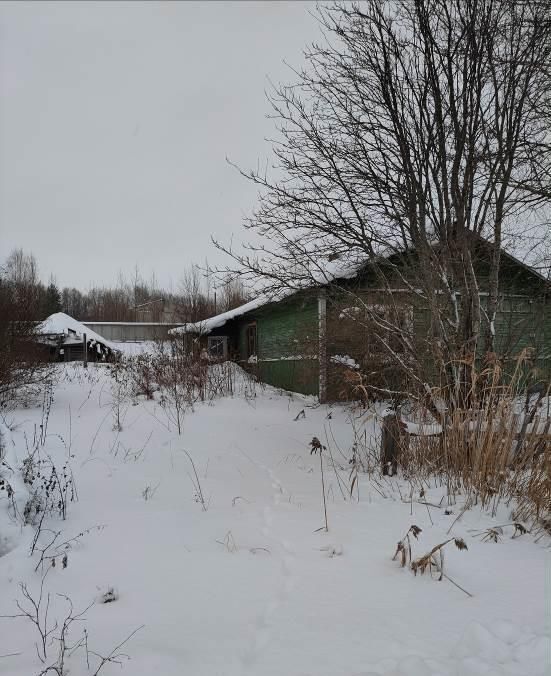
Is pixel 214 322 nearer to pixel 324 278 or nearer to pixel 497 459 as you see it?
pixel 324 278

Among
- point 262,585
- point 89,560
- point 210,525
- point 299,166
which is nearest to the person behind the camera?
point 262,585

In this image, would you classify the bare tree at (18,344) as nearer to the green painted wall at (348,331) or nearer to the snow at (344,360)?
the green painted wall at (348,331)

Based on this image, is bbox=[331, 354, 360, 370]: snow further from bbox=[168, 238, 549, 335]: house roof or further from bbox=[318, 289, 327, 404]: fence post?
bbox=[168, 238, 549, 335]: house roof

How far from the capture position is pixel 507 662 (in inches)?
65.0

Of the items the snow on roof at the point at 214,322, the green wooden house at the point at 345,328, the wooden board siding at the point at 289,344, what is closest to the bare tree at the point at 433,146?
the green wooden house at the point at 345,328

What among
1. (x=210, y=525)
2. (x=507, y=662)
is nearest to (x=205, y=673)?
(x=507, y=662)

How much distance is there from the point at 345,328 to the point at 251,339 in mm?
8380

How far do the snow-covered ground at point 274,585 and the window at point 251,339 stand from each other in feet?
40.0

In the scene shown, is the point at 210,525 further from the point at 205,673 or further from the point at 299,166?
the point at 299,166

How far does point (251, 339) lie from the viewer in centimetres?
1702

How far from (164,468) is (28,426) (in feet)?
10.9

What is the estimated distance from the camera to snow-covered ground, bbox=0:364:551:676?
1732mm

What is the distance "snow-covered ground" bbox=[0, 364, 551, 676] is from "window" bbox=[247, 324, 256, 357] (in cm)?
1219

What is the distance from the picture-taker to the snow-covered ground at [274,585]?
1.73 m
